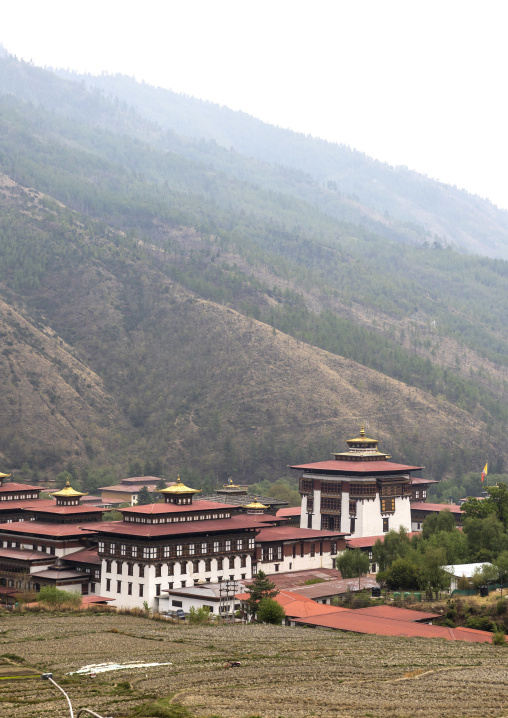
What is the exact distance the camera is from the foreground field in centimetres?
4519

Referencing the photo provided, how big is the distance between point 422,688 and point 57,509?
59891 millimetres

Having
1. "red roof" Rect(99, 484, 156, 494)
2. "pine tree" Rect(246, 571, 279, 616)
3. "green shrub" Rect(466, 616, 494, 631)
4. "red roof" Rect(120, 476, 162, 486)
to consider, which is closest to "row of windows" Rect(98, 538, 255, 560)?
"pine tree" Rect(246, 571, 279, 616)

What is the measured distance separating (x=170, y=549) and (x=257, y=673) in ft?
117

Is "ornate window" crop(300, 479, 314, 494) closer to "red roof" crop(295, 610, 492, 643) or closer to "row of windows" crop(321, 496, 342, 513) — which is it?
"row of windows" crop(321, 496, 342, 513)

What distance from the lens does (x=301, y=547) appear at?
103688 millimetres

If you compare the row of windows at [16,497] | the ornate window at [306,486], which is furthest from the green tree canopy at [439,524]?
the row of windows at [16,497]

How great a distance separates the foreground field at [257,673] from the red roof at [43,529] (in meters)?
24.2

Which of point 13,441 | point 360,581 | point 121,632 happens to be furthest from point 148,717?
point 13,441

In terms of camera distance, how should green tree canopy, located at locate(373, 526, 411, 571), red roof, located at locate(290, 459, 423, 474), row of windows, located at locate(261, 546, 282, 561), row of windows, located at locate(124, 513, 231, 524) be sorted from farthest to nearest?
red roof, located at locate(290, 459, 423, 474) → row of windows, located at locate(261, 546, 282, 561) → green tree canopy, located at locate(373, 526, 411, 571) → row of windows, located at locate(124, 513, 231, 524)

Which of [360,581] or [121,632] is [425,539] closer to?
[360,581]

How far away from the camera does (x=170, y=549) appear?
88.0m

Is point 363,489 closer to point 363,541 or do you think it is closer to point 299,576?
point 363,541

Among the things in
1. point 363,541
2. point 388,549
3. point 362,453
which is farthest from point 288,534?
point 362,453

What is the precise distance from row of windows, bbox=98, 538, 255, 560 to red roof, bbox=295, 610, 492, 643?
750 inches
